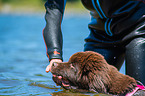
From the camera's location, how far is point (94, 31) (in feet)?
17.2

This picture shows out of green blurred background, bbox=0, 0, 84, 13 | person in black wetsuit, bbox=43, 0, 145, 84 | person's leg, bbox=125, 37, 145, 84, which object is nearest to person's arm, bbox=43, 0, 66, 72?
person in black wetsuit, bbox=43, 0, 145, 84

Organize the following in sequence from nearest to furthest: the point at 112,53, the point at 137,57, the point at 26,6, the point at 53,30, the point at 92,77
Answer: the point at 92,77, the point at 137,57, the point at 53,30, the point at 112,53, the point at 26,6

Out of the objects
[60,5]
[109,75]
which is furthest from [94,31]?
[109,75]

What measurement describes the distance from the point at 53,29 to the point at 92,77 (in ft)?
3.75

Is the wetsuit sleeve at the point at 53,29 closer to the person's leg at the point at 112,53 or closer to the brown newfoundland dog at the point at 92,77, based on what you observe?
the brown newfoundland dog at the point at 92,77

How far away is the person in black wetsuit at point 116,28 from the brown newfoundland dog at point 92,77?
0.26 m

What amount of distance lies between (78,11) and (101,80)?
95689 mm

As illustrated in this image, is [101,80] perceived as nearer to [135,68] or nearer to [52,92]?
[135,68]

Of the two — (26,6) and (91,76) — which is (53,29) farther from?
(26,6)

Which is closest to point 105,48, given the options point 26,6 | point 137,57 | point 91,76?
point 137,57

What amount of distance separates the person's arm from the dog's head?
23 cm

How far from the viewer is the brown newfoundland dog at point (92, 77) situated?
4.24m

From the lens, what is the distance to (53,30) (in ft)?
15.5

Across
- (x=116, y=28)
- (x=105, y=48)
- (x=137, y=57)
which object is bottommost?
(x=137, y=57)
